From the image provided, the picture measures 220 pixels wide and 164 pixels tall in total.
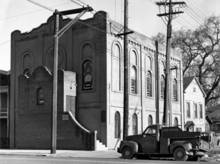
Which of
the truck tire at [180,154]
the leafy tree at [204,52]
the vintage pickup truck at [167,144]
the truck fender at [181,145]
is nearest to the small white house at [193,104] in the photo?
the leafy tree at [204,52]

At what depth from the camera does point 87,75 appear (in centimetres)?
3362

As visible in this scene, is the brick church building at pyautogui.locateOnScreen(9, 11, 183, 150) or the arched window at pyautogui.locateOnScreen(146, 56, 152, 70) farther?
the arched window at pyautogui.locateOnScreen(146, 56, 152, 70)

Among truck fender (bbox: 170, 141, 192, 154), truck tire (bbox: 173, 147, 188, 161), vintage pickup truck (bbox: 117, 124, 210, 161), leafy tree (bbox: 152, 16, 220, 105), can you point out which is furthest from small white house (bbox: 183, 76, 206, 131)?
truck tire (bbox: 173, 147, 188, 161)

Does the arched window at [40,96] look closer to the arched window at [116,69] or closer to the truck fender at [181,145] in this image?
the arched window at [116,69]

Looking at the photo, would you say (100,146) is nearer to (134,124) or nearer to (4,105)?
(134,124)

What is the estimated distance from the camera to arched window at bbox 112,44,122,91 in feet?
110

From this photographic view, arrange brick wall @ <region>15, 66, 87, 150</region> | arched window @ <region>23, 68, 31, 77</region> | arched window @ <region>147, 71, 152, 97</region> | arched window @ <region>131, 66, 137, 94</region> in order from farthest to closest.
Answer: arched window @ <region>147, 71, 152, 97</region>, arched window @ <region>23, 68, 31, 77</region>, arched window @ <region>131, 66, 137, 94</region>, brick wall @ <region>15, 66, 87, 150</region>

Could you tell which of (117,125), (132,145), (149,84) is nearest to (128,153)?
(132,145)

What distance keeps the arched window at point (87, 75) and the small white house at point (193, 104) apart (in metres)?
16.8

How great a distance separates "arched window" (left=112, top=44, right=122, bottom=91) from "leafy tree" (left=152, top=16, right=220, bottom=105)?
91.0 feet

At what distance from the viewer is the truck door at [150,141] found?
22266 millimetres

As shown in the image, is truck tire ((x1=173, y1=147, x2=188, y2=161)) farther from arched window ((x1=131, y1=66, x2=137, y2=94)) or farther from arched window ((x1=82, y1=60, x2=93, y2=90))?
arched window ((x1=131, y1=66, x2=137, y2=94))

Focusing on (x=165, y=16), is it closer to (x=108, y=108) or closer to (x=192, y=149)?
(x=108, y=108)

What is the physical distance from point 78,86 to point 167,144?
13.7 metres
